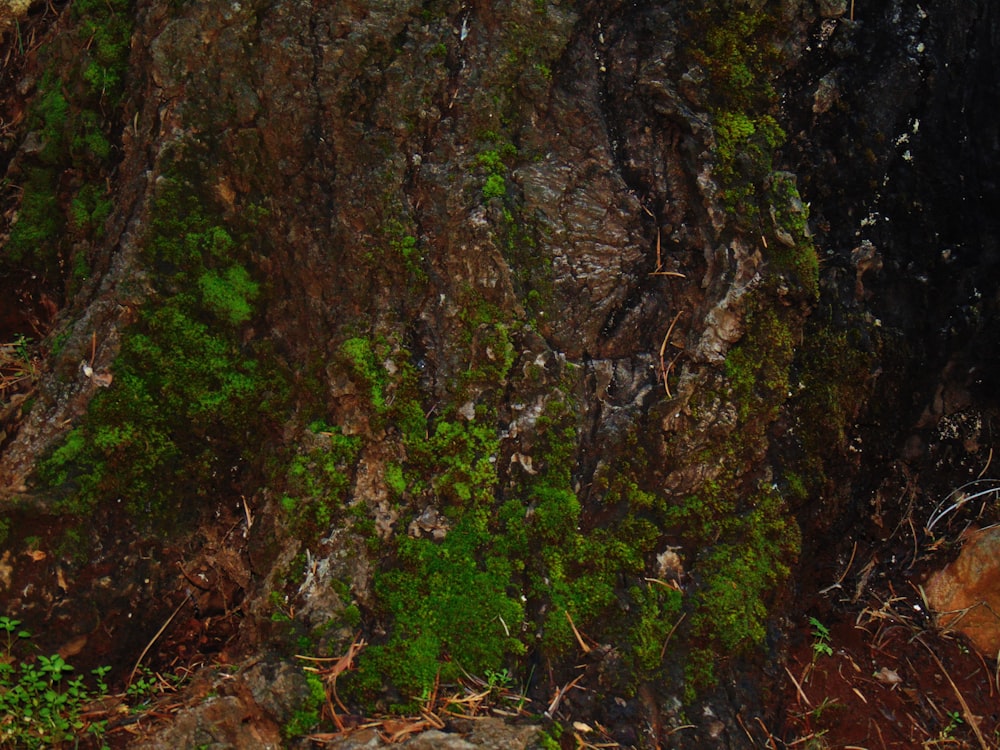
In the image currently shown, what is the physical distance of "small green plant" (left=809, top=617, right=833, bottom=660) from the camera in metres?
2.84

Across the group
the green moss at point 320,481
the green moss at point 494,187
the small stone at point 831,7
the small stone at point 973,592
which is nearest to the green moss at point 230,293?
the green moss at point 320,481

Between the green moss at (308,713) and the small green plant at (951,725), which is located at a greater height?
the green moss at (308,713)

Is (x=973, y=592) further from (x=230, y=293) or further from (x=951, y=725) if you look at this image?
(x=230, y=293)

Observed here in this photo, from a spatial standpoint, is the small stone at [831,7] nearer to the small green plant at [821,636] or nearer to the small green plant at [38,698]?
the small green plant at [821,636]

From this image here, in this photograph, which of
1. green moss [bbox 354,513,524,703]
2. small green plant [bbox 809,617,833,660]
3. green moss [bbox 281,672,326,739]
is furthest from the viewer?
small green plant [bbox 809,617,833,660]

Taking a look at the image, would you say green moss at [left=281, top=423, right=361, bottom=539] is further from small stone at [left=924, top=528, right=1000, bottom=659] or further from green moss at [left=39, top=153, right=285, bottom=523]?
small stone at [left=924, top=528, right=1000, bottom=659]

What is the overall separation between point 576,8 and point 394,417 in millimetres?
1514

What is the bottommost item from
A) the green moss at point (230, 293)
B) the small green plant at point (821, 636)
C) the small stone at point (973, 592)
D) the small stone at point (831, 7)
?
the small green plant at point (821, 636)

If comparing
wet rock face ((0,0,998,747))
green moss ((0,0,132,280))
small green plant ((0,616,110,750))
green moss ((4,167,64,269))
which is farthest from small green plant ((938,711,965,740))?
green moss ((4,167,64,269))

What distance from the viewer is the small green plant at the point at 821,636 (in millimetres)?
2840

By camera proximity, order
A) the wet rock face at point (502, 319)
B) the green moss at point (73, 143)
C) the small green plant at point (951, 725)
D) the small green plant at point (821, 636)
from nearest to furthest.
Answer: the wet rock face at point (502, 319), the small green plant at point (951, 725), the small green plant at point (821, 636), the green moss at point (73, 143)

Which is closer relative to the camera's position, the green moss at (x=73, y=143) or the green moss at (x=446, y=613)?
the green moss at (x=446, y=613)

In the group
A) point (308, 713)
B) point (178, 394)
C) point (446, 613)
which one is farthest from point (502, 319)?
point (308, 713)

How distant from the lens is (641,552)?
8.59 feet
